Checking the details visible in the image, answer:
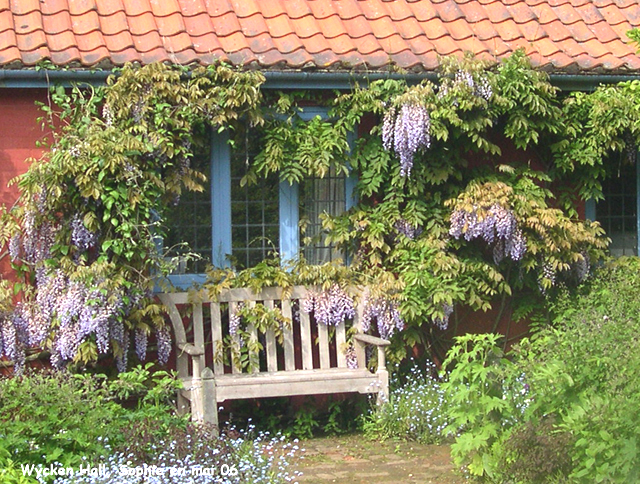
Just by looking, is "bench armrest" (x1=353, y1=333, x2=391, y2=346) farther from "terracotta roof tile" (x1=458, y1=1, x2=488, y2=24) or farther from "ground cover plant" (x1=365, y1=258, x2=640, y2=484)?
"terracotta roof tile" (x1=458, y1=1, x2=488, y2=24)

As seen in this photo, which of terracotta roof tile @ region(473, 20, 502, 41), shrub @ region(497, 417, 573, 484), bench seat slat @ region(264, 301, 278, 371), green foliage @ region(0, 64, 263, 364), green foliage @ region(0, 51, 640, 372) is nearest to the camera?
shrub @ region(497, 417, 573, 484)

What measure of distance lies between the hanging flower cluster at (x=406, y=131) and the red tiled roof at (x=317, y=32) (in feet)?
1.64

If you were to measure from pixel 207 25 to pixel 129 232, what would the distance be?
2264 millimetres

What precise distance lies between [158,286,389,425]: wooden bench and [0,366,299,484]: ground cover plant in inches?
26.7

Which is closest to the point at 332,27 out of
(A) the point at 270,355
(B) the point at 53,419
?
(A) the point at 270,355

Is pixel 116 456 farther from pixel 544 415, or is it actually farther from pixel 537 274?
pixel 537 274

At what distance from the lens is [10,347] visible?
22.3 ft

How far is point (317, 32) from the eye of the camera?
26.5ft

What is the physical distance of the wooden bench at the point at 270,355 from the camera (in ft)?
22.7

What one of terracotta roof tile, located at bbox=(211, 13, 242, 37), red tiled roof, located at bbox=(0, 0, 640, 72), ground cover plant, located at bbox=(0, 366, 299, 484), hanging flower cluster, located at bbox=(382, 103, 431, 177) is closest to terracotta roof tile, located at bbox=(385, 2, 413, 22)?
red tiled roof, located at bbox=(0, 0, 640, 72)

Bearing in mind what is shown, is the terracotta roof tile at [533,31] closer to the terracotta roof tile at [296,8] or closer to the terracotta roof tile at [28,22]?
the terracotta roof tile at [296,8]

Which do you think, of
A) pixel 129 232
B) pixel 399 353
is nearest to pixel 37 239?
pixel 129 232

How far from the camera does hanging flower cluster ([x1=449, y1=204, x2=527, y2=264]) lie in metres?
7.59

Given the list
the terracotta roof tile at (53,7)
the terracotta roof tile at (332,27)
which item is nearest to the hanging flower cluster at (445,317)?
the terracotta roof tile at (332,27)
